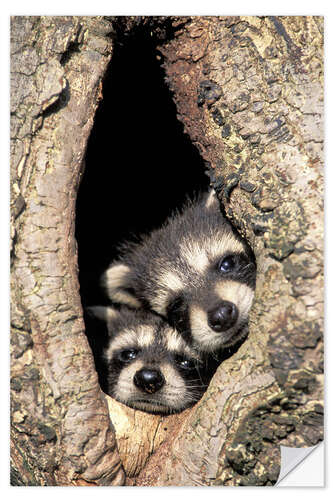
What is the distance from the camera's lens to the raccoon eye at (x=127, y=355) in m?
3.70

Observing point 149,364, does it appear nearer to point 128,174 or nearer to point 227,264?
point 227,264

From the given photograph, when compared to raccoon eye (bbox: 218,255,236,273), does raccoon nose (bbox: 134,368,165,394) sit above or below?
below

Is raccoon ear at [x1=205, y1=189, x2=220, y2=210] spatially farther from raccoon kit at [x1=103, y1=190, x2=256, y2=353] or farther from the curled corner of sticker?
the curled corner of sticker

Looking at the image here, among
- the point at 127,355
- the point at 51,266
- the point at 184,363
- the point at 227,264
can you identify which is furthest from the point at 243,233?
the point at 127,355

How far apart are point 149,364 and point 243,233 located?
4.02 feet

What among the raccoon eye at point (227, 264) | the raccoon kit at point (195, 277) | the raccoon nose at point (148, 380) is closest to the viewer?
the raccoon kit at point (195, 277)

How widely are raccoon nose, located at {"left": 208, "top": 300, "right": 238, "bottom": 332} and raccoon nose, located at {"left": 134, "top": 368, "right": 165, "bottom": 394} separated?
19.7 inches

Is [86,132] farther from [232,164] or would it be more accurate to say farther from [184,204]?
[184,204]

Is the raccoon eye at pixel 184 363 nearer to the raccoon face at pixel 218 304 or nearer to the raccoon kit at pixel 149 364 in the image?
the raccoon kit at pixel 149 364

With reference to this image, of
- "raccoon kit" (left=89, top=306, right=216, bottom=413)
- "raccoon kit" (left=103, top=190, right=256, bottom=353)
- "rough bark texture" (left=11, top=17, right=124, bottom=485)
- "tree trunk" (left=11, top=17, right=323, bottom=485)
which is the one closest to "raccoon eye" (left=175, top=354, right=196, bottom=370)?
"raccoon kit" (left=89, top=306, right=216, bottom=413)

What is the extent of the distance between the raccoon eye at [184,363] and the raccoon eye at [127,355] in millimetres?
306

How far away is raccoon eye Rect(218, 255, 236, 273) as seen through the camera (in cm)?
341

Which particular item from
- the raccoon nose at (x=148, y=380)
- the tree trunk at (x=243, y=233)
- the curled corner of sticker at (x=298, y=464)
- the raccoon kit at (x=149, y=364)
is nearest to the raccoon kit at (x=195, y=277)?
the raccoon kit at (x=149, y=364)

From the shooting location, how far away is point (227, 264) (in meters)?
3.42
